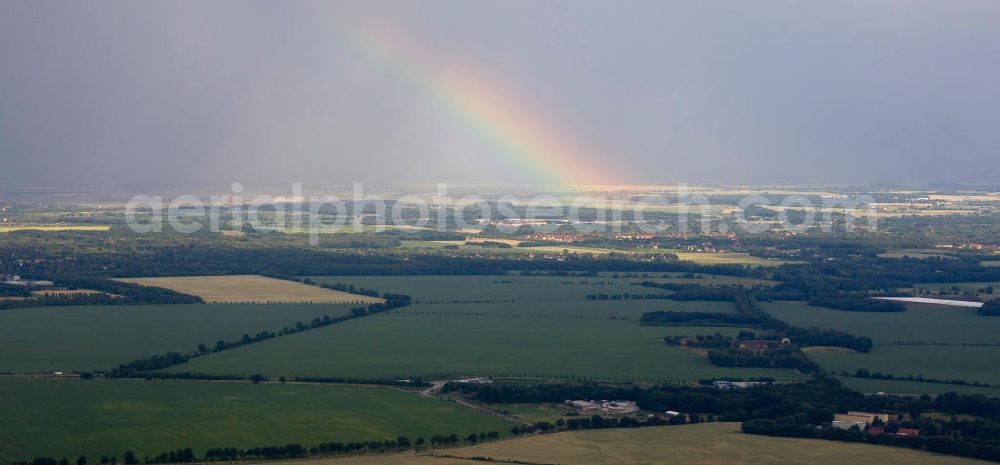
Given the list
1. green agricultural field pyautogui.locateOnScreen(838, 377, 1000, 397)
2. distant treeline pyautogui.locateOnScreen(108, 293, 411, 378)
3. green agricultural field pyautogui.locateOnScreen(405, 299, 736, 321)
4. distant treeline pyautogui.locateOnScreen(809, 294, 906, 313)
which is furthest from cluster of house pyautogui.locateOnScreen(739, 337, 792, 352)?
distant treeline pyautogui.locateOnScreen(108, 293, 411, 378)

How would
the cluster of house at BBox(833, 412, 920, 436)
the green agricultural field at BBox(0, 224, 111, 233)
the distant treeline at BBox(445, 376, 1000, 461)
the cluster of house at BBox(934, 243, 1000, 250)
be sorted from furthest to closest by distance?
1. the green agricultural field at BBox(0, 224, 111, 233)
2. the cluster of house at BBox(934, 243, 1000, 250)
3. the cluster of house at BBox(833, 412, 920, 436)
4. the distant treeline at BBox(445, 376, 1000, 461)

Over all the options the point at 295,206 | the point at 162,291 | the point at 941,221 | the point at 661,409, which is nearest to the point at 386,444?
the point at 661,409

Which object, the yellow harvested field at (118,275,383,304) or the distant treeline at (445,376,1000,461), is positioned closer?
the distant treeline at (445,376,1000,461)

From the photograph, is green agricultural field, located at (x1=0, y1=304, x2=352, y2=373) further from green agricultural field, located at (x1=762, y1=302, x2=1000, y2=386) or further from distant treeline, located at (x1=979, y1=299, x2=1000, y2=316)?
distant treeline, located at (x1=979, y1=299, x2=1000, y2=316)

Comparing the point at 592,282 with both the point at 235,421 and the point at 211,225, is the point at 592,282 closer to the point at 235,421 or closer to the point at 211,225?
the point at 235,421

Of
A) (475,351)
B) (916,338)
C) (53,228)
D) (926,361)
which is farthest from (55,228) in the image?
(926,361)

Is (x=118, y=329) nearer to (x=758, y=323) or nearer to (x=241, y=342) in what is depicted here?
(x=241, y=342)

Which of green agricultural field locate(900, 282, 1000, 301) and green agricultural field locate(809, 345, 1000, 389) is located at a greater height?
green agricultural field locate(900, 282, 1000, 301)

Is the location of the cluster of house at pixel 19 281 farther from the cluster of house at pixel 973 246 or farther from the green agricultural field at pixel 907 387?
the cluster of house at pixel 973 246
